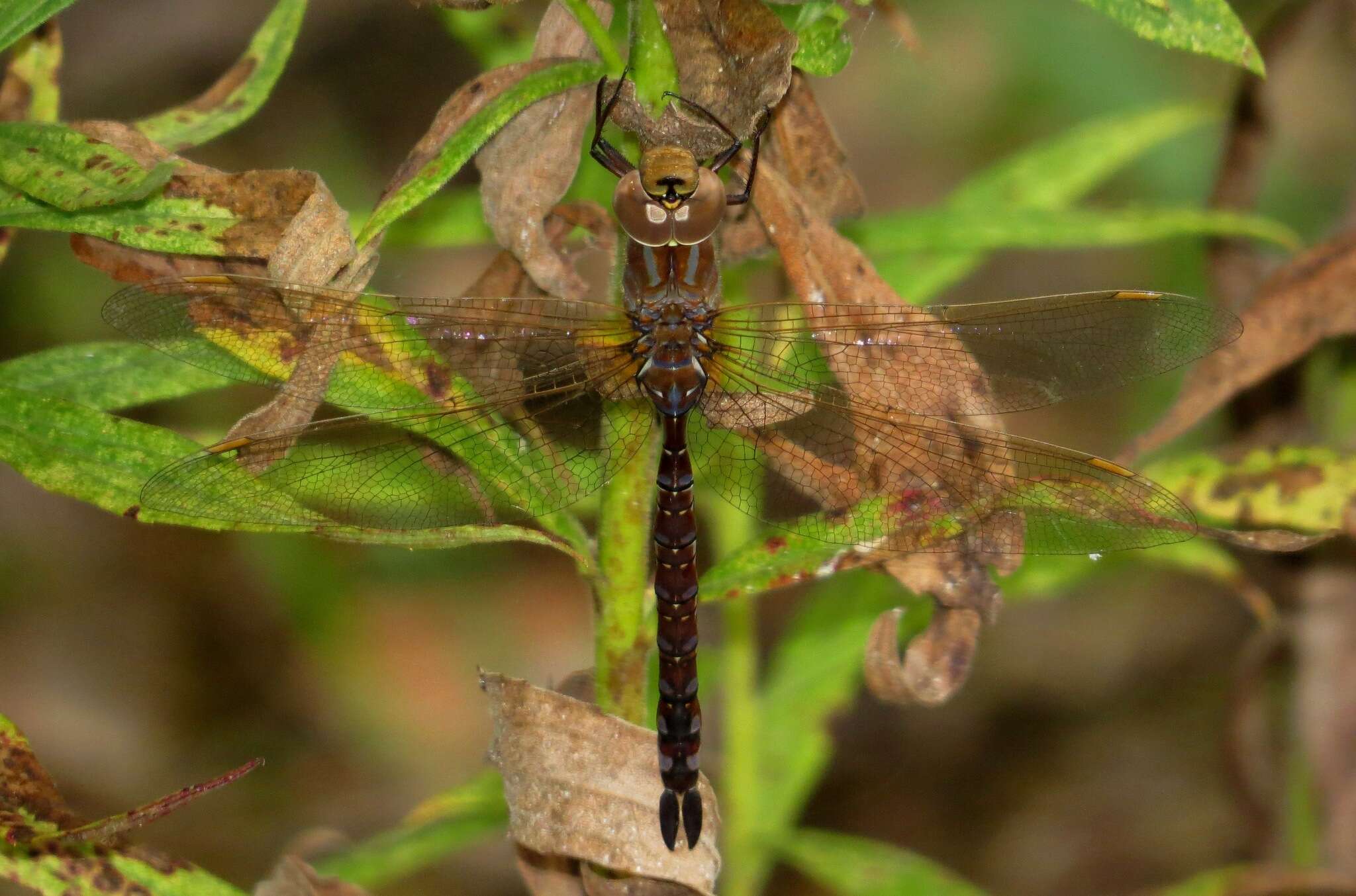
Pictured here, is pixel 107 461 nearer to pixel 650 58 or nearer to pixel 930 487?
pixel 650 58

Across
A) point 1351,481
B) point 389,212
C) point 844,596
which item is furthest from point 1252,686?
point 389,212

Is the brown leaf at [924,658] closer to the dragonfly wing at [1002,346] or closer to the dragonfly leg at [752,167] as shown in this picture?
the dragonfly wing at [1002,346]

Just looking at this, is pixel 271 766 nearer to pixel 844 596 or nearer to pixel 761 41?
pixel 844 596

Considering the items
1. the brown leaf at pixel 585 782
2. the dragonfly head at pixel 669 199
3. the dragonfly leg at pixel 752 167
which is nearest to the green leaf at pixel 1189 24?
the dragonfly leg at pixel 752 167

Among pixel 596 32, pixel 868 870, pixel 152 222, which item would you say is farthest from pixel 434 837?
pixel 596 32

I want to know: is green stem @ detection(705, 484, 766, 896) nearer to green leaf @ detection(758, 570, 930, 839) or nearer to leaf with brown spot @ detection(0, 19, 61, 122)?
green leaf @ detection(758, 570, 930, 839)

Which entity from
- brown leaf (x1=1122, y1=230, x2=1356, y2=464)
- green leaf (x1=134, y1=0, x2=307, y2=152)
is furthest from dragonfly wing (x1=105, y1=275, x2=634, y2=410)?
brown leaf (x1=1122, y1=230, x2=1356, y2=464)
